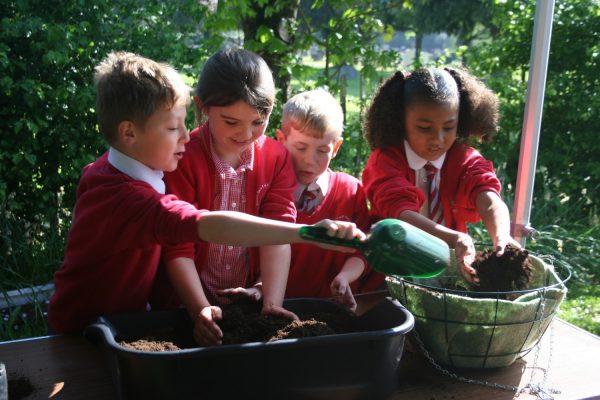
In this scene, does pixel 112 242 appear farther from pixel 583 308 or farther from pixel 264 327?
pixel 583 308

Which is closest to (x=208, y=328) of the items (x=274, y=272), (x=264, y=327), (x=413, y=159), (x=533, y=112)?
(x=264, y=327)

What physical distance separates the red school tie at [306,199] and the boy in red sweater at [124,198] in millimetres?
485

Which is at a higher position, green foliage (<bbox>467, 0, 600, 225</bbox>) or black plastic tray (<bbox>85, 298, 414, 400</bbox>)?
green foliage (<bbox>467, 0, 600, 225</bbox>)

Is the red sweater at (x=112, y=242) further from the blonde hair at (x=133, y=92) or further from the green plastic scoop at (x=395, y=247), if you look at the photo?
the green plastic scoop at (x=395, y=247)

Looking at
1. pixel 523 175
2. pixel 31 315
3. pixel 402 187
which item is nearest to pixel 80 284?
pixel 402 187

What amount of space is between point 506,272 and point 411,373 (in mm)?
335

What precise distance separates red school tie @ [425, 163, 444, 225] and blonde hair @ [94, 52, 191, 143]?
2.70 feet

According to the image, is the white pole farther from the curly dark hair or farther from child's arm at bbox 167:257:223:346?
child's arm at bbox 167:257:223:346

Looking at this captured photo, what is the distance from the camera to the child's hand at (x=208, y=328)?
47.6 inches

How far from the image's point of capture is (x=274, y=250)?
1581 millimetres

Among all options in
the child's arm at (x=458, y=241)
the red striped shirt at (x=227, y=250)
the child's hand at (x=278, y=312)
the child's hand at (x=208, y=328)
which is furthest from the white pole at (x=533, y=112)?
the child's hand at (x=208, y=328)

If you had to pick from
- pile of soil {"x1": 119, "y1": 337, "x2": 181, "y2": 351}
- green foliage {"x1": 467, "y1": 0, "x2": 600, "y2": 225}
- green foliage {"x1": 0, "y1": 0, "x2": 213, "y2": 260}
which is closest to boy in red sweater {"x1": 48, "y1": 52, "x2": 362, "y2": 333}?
pile of soil {"x1": 119, "y1": 337, "x2": 181, "y2": 351}

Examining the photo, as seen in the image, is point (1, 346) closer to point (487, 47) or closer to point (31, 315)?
point (31, 315)

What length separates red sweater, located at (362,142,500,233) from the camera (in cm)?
178
